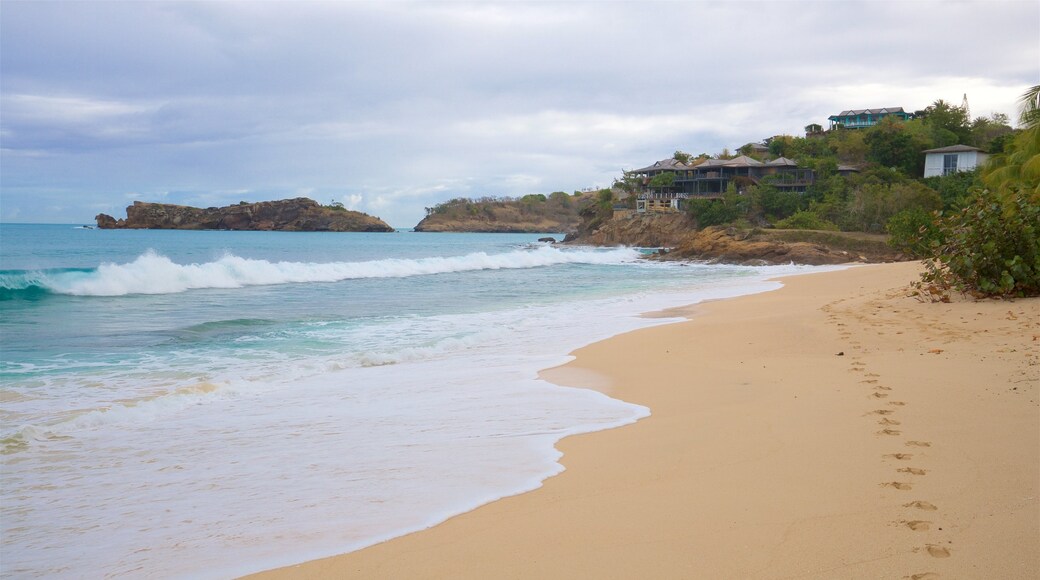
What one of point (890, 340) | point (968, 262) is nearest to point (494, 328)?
point (890, 340)

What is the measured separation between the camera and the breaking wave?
820 inches

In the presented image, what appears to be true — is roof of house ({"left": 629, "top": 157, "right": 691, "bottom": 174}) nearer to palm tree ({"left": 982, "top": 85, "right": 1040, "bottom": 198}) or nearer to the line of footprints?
palm tree ({"left": 982, "top": 85, "right": 1040, "bottom": 198})

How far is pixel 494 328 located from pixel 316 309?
617 centimetres

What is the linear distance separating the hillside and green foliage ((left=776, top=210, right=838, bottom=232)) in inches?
4070

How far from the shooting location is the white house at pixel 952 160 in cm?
5384

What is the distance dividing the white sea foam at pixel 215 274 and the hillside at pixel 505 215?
11629 centimetres

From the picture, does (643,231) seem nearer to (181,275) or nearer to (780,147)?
(780,147)

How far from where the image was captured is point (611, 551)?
3.35 m

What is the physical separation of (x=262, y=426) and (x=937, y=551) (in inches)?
212

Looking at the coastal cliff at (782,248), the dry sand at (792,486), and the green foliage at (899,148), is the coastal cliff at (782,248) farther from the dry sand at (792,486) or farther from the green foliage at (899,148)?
the dry sand at (792,486)

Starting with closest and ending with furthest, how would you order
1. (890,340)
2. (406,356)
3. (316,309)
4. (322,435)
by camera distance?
(322,435)
(890,340)
(406,356)
(316,309)

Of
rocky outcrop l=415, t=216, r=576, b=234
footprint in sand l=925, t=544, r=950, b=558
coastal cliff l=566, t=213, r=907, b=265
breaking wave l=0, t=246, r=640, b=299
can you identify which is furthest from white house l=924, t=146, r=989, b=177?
rocky outcrop l=415, t=216, r=576, b=234

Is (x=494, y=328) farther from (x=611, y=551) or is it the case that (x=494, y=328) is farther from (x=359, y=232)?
(x=359, y=232)

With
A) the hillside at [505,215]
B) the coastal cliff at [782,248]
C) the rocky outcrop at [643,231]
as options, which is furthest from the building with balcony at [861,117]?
the hillside at [505,215]
